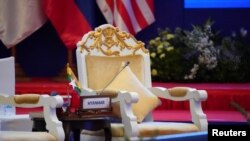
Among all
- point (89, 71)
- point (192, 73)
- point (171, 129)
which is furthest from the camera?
point (192, 73)

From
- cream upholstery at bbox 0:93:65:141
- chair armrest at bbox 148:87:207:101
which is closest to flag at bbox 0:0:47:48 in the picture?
chair armrest at bbox 148:87:207:101

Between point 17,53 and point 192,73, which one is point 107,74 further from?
point 17,53

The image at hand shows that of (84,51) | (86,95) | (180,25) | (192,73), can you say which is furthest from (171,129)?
(180,25)

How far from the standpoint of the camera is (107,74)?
4.36m

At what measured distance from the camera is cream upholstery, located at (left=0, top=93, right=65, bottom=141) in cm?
355

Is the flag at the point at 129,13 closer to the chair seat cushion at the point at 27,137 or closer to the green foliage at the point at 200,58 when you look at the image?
the green foliage at the point at 200,58

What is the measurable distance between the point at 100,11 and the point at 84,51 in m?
2.94

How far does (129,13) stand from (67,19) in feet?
2.31

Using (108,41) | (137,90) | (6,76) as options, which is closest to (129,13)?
(108,41)

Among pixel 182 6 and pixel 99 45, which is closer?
pixel 99 45

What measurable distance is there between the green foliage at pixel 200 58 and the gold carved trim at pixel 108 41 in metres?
2.12

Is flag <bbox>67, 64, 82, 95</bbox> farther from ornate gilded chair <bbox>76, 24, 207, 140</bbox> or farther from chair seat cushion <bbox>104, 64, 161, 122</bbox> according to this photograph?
chair seat cushion <bbox>104, 64, 161, 122</bbox>

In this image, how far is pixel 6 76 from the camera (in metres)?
4.49

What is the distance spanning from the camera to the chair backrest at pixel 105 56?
4316mm
